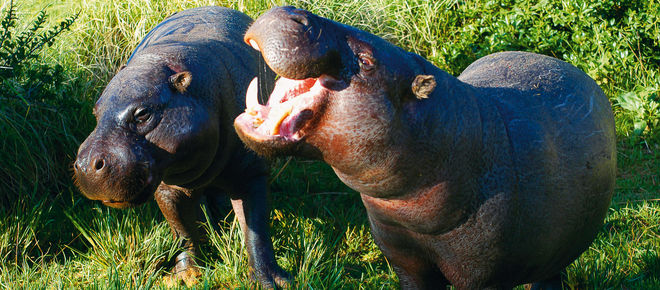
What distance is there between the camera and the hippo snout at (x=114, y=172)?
3309mm

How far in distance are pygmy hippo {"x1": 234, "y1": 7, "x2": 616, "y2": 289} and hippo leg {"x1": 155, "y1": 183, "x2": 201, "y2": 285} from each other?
Result: 5.62 ft

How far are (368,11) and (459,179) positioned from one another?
5082 mm

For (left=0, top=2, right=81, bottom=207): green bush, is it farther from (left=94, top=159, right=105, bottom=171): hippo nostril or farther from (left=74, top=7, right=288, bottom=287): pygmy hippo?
(left=94, top=159, right=105, bottom=171): hippo nostril

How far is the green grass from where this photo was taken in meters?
4.14

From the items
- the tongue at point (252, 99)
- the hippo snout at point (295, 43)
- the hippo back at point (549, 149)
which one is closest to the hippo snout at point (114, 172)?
the tongue at point (252, 99)

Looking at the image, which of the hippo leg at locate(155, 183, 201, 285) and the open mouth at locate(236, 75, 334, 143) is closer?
the open mouth at locate(236, 75, 334, 143)

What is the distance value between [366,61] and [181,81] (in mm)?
1708

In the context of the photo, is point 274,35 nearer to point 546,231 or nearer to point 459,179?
point 459,179

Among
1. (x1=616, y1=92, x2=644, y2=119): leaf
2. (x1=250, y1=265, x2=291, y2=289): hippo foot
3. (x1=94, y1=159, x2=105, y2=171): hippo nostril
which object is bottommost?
(x1=616, y1=92, x2=644, y2=119): leaf

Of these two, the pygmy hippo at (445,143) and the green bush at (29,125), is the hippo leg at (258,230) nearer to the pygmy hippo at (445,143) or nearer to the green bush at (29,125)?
the pygmy hippo at (445,143)

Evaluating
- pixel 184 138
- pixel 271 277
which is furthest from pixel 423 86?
pixel 271 277

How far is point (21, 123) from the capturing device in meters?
5.18

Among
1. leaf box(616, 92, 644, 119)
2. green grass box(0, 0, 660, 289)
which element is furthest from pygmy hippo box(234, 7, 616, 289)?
leaf box(616, 92, 644, 119)

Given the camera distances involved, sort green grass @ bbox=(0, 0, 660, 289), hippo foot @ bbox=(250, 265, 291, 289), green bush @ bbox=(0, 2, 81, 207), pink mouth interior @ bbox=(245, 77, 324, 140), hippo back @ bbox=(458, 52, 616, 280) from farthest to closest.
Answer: green bush @ bbox=(0, 2, 81, 207) → green grass @ bbox=(0, 0, 660, 289) → hippo foot @ bbox=(250, 265, 291, 289) → hippo back @ bbox=(458, 52, 616, 280) → pink mouth interior @ bbox=(245, 77, 324, 140)
